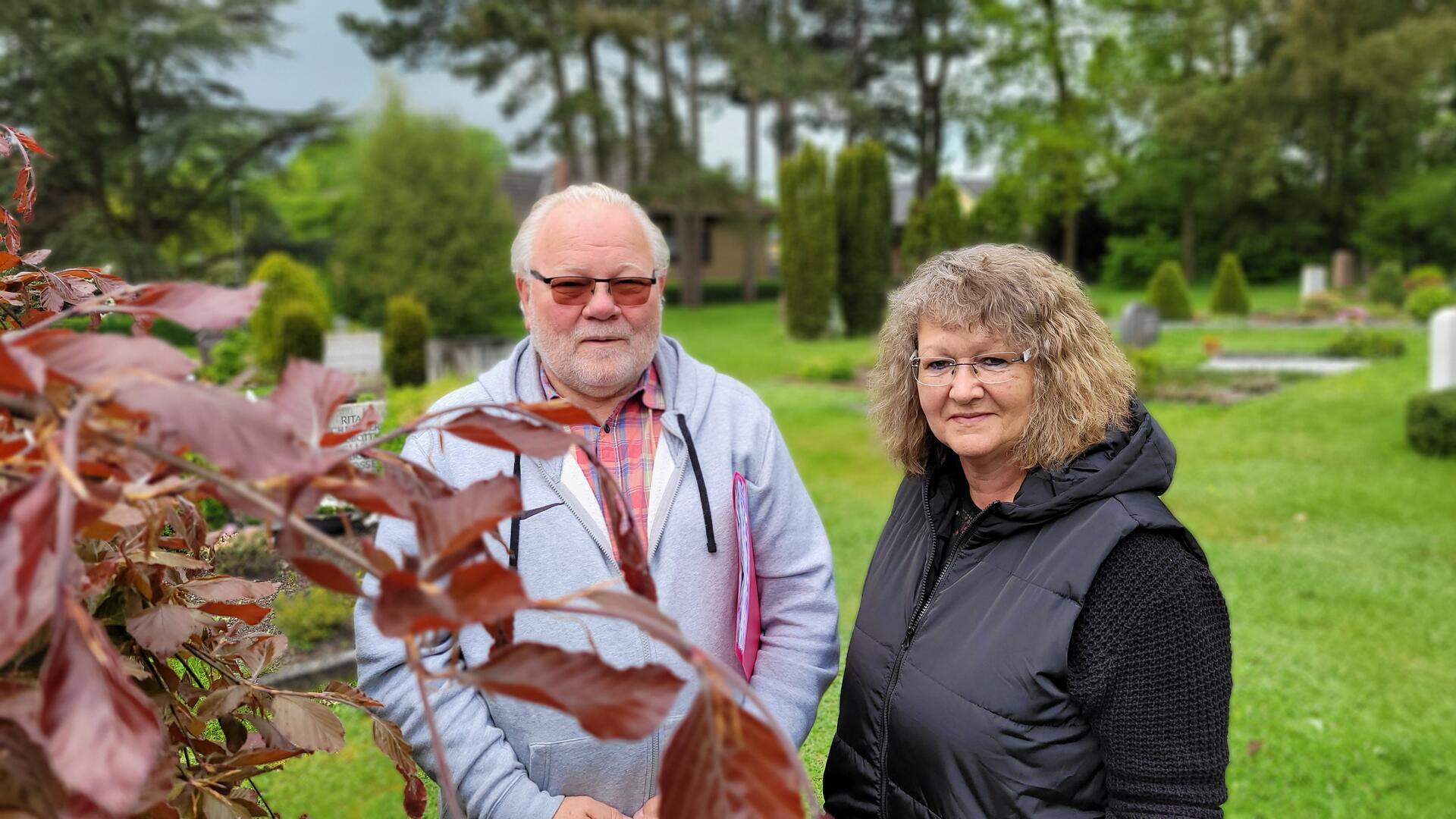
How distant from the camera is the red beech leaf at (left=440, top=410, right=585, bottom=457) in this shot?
0.66 m

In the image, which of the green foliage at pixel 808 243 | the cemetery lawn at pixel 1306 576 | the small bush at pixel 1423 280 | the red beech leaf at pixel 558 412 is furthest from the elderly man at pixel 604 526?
the small bush at pixel 1423 280

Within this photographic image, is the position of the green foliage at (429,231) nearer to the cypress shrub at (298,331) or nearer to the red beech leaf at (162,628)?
the cypress shrub at (298,331)

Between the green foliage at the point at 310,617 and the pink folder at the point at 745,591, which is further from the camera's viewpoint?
the green foliage at the point at 310,617

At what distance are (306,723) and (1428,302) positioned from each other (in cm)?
2235

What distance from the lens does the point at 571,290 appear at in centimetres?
200

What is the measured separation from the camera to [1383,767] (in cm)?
399

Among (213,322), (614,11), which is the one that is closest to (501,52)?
(614,11)

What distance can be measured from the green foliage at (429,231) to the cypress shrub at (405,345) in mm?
7666

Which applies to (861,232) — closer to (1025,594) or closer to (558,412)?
(1025,594)

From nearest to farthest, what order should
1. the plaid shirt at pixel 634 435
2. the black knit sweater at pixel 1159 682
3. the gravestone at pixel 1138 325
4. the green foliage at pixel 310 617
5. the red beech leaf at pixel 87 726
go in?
the red beech leaf at pixel 87 726 < the black knit sweater at pixel 1159 682 < the plaid shirt at pixel 634 435 < the green foliage at pixel 310 617 < the gravestone at pixel 1138 325

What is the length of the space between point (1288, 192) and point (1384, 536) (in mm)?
31584

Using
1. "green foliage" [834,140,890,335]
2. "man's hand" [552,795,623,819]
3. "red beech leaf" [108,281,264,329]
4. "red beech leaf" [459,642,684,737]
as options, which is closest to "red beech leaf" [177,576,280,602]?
"red beech leaf" [108,281,264,329]

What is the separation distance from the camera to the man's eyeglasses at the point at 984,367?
175 centimetres

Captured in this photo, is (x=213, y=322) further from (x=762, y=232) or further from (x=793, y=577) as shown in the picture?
(x=762, y=232)
